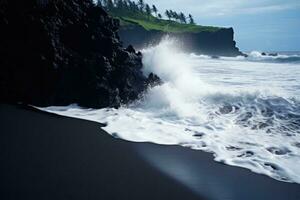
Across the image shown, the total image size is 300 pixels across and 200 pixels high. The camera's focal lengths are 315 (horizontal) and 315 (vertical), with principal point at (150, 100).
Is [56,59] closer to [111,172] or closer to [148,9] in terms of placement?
[111,172]

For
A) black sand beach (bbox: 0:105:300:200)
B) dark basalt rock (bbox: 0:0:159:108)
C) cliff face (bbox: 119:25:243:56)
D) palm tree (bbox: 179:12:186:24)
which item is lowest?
black sand beach (bbox: 0:105:300:200)

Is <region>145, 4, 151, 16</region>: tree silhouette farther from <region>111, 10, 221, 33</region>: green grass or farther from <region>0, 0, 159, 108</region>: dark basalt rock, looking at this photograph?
<region>0, 0, 159, 108</region>: dark basalt rock

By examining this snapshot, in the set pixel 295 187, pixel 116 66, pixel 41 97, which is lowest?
pixel 295 187

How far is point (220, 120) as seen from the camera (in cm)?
1046

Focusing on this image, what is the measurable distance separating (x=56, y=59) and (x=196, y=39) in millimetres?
72208

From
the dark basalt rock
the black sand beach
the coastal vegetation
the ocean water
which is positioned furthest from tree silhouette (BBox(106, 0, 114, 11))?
the black sand beach

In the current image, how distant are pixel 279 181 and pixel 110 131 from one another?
4517 mm

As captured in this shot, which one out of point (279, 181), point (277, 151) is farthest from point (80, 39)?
point (279, 181)

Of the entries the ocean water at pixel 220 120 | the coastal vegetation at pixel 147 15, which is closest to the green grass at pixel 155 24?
the coastal vegetation at pixel 147 15

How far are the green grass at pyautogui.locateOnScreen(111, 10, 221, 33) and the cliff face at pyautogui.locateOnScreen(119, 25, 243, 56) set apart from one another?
177cm

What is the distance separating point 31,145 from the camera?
6.85 meters

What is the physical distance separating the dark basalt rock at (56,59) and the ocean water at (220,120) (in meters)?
0.77

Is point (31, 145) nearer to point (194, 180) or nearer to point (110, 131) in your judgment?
point (110, 131)

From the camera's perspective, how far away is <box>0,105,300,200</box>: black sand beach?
5090 mm
